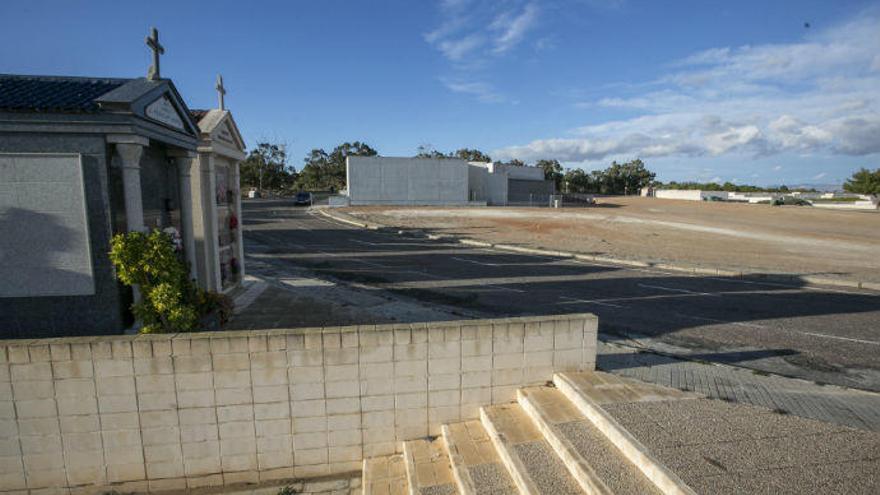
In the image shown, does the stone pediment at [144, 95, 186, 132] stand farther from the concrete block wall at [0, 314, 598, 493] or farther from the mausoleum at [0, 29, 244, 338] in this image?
the concrete block wall at [0, 314, 598, 493]

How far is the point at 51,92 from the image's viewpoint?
6477 millimetres

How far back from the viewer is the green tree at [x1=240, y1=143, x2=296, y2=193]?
90438mm

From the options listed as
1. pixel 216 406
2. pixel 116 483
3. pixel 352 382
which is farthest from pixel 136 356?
pixel 352 382

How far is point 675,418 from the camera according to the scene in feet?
15.1

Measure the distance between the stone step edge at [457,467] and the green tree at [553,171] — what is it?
99763mm

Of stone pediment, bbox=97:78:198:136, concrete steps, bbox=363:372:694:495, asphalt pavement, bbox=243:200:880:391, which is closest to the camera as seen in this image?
concrete steps, bbox=363:372:694:495

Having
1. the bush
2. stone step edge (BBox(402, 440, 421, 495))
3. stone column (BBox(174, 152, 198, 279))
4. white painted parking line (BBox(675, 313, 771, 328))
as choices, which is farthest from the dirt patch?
the bush

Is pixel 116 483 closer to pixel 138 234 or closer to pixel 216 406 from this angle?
pixel 216 406

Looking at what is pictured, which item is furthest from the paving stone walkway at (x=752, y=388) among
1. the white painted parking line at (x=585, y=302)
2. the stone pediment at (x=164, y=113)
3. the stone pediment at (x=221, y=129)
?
the stone pediment at (x=221, y=129)

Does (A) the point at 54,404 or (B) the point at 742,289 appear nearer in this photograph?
(A) the point at 54,404

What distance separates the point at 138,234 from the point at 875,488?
866 centimetres

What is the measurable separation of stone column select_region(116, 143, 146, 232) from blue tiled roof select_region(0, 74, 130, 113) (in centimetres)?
67

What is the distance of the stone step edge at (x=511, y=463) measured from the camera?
13.2ft

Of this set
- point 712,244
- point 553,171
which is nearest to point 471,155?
point 553,171
